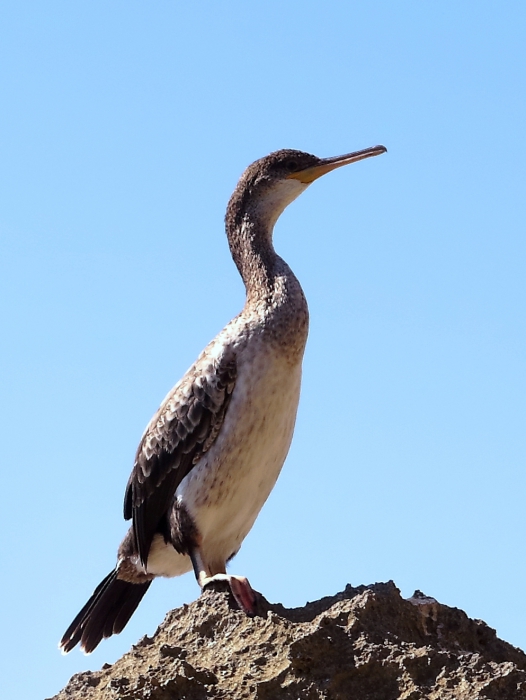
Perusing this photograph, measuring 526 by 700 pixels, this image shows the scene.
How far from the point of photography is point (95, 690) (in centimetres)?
426

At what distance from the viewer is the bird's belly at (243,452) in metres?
6.16

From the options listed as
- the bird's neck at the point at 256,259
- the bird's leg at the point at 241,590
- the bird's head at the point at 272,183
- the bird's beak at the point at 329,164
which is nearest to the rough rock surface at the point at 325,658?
the bird's leg at the point at 241,590

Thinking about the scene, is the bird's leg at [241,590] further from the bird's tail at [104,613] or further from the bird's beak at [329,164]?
the bird's beak at [329,164]

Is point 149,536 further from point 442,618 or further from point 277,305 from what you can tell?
point 442,618

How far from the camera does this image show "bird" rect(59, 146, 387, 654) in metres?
6.20

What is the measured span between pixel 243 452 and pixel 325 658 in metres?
2.18

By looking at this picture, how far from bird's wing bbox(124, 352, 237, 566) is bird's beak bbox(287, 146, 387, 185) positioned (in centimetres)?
134

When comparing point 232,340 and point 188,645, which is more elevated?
point 232,340

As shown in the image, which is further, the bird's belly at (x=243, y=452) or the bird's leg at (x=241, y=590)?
the bird's belly at (x=243, y=452)

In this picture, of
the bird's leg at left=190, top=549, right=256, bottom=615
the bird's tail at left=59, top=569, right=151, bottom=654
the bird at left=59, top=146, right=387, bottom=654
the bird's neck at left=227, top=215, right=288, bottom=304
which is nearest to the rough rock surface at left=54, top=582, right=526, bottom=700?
the bird's leg at left=190, top=549, right=256, bottom=615

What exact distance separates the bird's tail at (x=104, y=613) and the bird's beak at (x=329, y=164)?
2.55 metres

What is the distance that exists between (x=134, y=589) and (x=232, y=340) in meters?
1.60

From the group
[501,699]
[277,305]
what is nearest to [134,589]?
[277,305]

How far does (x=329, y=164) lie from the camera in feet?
23.7
